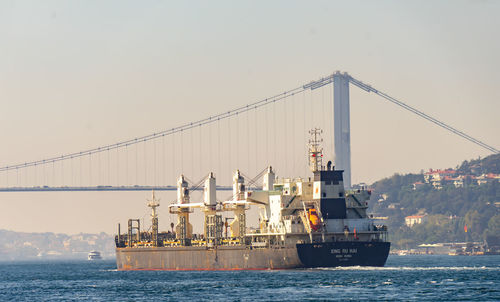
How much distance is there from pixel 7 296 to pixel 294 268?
26.0 m

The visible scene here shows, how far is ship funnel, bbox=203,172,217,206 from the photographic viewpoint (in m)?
125

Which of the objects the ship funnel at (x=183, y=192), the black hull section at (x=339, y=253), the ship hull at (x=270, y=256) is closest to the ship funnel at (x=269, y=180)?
the ship hull at (x=270, y=256)

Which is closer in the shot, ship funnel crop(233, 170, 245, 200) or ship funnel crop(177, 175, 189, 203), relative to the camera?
ship funnel crop(233, 170, 245, 200)

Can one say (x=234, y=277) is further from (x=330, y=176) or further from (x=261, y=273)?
(x=330, y=176)

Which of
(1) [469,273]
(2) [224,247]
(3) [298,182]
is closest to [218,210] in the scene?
(2) [224,247]

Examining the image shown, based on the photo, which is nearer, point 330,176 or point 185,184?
point 330,176

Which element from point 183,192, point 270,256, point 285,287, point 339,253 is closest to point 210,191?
point 183,192

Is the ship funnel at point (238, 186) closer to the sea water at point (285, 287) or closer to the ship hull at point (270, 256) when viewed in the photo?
the ship hull at point (270, 256)

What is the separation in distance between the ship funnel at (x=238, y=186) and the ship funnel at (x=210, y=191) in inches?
93.2

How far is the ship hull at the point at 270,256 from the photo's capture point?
103875 mm

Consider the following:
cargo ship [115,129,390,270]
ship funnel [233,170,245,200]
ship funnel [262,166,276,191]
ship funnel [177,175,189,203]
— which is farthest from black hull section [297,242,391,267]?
ship funnel [177,175,189,203]

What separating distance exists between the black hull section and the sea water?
0.76 metres

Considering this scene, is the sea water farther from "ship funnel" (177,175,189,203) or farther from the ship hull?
"ship funnel" (177,175,189,203)

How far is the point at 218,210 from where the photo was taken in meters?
126
